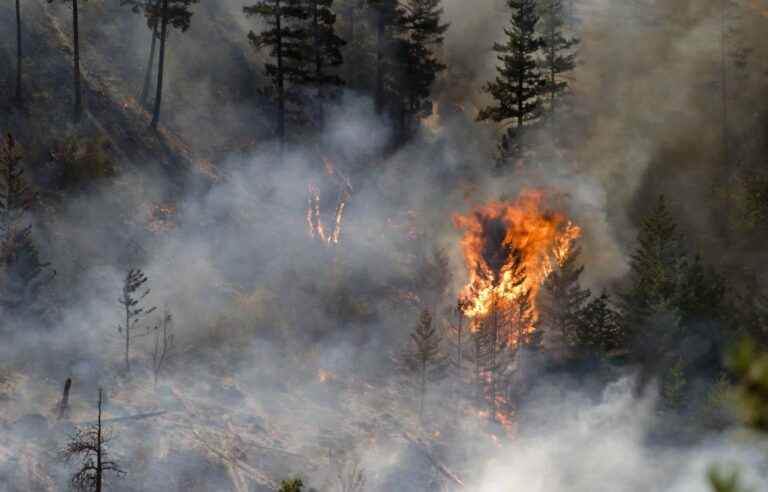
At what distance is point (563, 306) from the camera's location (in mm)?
43750

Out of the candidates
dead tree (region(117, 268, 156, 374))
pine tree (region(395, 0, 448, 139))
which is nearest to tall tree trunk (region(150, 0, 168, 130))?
dead tree (region(117, 268, 156, 374))

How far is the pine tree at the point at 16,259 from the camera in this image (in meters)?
36.4

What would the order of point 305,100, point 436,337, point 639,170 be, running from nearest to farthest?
point 436,337
point 305,100
point 639,170

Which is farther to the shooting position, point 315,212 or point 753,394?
point 315,212

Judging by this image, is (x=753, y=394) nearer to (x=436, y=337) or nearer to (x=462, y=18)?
(x=436, y=337)

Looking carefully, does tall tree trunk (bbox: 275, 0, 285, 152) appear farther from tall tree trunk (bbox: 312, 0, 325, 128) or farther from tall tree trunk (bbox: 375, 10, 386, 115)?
tall tree trunk (bbox: 375, 10, 386, 115)

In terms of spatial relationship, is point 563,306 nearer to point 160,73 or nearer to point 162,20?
point 160,73

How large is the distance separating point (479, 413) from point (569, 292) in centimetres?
A: 884

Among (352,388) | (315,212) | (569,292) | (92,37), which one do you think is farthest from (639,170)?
(92,37)

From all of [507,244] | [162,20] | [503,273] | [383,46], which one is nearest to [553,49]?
[383,46]

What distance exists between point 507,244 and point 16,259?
2654cm

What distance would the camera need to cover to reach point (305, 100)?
5953 centimetres

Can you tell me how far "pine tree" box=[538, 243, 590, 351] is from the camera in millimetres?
43500

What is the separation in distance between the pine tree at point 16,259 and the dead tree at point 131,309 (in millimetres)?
3782
